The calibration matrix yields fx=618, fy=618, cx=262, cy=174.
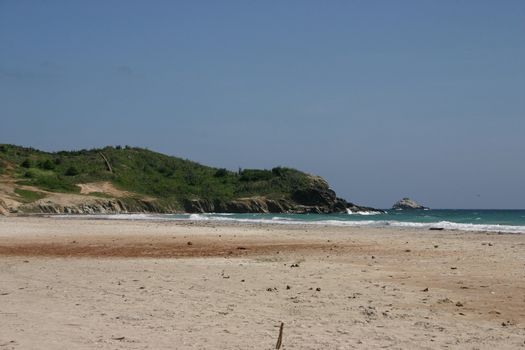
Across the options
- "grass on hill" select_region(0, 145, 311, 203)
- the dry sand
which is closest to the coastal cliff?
"grass on hill" select_region(0, 145, 311, 203)

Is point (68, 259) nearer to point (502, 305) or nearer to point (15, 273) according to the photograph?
point (15, 273)

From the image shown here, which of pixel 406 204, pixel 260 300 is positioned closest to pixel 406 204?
pixel 406 204

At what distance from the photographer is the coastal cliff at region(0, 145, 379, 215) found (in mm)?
71688

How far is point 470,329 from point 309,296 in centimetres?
316

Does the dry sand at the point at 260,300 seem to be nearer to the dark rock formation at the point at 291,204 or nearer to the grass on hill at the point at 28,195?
the grass on hill at the point at 28,195

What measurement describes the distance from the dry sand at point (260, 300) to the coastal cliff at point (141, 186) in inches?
1837

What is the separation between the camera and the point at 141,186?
90.3 meters

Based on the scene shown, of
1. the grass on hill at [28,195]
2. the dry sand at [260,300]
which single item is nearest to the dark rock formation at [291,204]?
the grass on hill at [28,195]

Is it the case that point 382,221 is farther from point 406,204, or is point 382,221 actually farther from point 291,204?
point 406,204

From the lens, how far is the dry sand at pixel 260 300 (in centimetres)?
777

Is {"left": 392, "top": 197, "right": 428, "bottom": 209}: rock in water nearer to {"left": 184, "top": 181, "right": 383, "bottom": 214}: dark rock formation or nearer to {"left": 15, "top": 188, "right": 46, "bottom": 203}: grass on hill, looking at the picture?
{"left": 184, "top": 181, "right": 383, "bottom": 214}: dark rock formation

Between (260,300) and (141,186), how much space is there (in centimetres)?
8174

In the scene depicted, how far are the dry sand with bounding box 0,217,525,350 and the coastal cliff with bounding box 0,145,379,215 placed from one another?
1837 inches


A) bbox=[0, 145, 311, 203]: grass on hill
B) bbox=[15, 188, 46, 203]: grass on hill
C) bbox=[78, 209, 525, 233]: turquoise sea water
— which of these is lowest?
bbox=[78, 209, 525, 233]: turquoise sea water
